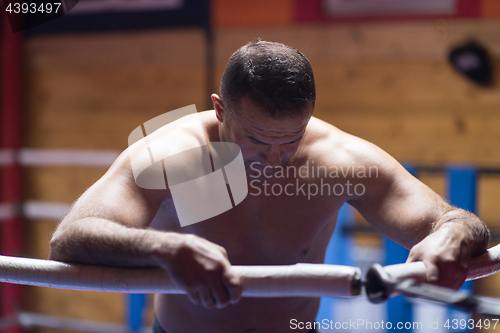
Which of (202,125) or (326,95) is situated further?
(326,95)

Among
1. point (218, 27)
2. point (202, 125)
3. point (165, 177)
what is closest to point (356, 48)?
point (218, 27)

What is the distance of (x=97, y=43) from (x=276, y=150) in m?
2.34

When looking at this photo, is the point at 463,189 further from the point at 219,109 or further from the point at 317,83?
the point at 219,109

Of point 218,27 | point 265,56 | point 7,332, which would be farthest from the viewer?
point 7,332

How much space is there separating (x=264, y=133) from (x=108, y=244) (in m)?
0.39

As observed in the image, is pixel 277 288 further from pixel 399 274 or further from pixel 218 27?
pixel 218 27

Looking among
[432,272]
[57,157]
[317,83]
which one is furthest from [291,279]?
[57,157]

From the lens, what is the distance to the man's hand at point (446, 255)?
34.4 inches

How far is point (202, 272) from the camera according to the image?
30.3 inches

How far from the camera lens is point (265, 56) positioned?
3.34 ft

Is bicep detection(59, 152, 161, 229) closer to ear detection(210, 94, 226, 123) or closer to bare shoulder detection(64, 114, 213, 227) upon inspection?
bare shoulder detection(64, 114, 213, 227)

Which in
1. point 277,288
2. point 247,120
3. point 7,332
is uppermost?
point 247,120

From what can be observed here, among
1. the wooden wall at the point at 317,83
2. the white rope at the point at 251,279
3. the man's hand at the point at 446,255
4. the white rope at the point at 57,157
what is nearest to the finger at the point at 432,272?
the man's hand at the point at 446,255

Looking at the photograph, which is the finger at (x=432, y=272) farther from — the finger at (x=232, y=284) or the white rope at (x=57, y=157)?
the white rope at (x=57, y=157)
